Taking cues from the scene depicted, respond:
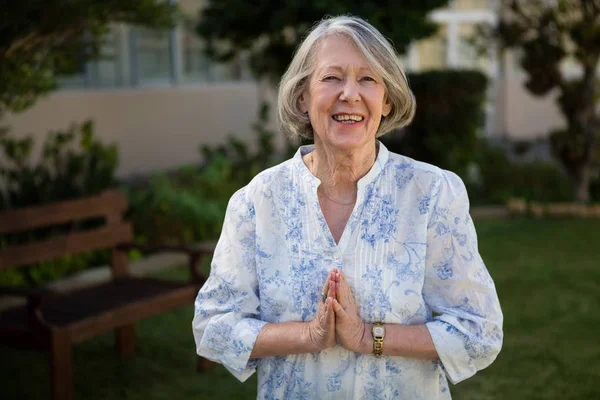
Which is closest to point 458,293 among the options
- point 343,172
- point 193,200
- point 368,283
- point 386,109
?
point 368,283

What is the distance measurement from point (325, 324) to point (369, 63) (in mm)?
810

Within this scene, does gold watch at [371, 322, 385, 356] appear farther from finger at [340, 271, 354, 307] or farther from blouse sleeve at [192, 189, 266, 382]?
blouse sleeve at [192, 189, 266, 382]

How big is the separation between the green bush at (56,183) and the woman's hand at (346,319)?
15.9 ft

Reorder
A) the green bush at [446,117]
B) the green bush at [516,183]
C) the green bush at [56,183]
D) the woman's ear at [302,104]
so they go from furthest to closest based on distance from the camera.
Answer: the green bush at [516,183] < the green bush at [446,117] < the green bush at [56,183] < the woman's ear at [302,104]

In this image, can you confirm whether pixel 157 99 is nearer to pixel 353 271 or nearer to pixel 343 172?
pixel 343 172

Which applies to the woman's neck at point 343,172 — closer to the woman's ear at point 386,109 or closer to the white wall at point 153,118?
the woman's ear at point 386,109

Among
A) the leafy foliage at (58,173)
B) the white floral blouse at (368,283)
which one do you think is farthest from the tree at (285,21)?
the white floral blouse at (368,283)

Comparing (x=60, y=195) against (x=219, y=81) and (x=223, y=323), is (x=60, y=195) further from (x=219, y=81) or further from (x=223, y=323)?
(x=219, y=81)

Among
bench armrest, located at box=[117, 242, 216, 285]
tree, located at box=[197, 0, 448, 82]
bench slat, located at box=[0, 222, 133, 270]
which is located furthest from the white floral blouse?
tree, located at box=[197, 0, 448, 82]

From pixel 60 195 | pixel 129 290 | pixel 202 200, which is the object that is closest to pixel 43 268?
pixel 60 195

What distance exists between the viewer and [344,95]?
2633 millimetres

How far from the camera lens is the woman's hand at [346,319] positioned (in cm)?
248

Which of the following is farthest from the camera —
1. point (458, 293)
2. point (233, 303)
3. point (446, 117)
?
point (446, 117)

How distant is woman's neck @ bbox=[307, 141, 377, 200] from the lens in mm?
2779
